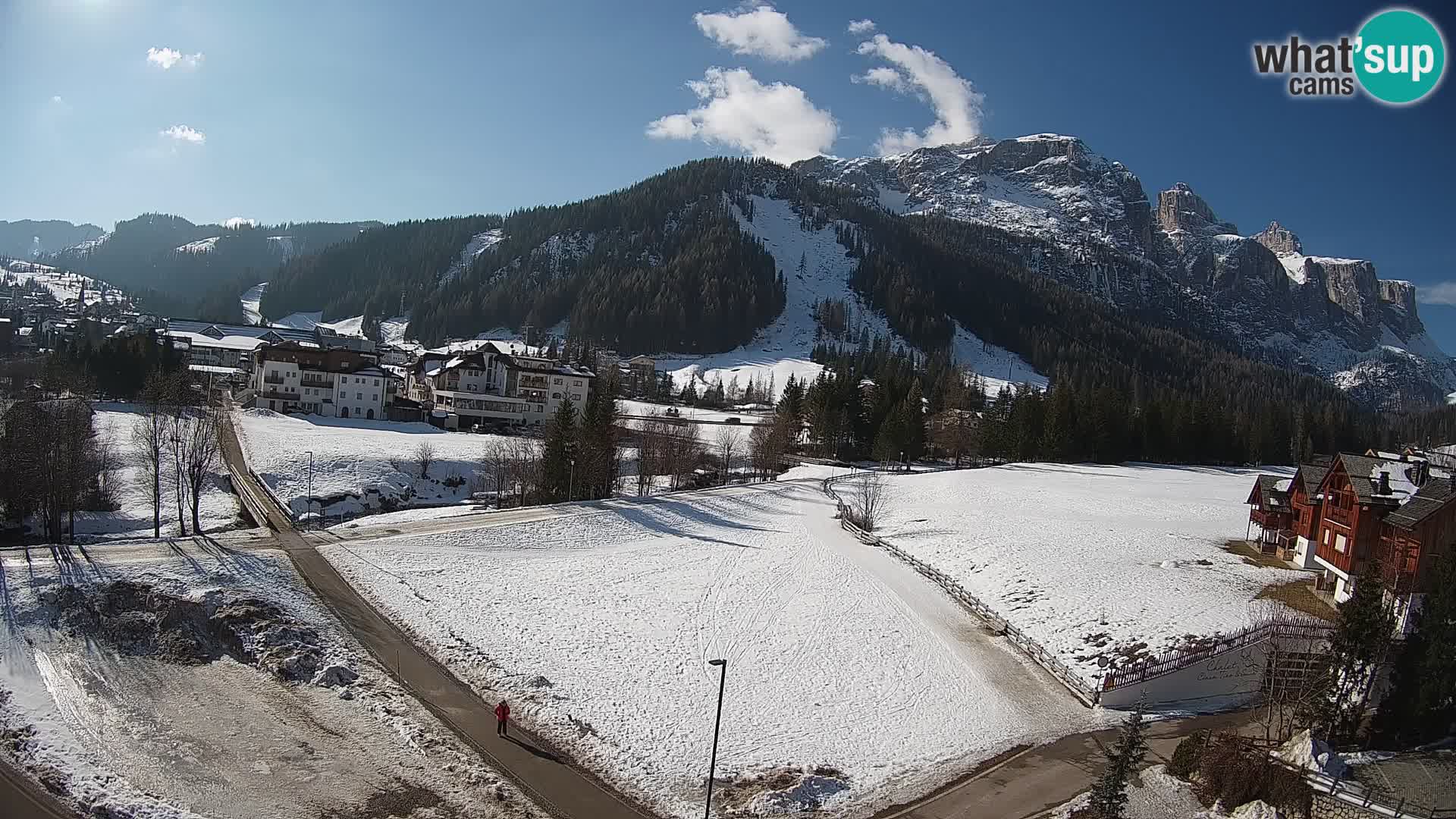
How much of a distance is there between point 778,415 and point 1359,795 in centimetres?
6862

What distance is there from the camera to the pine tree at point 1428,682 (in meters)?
21.0

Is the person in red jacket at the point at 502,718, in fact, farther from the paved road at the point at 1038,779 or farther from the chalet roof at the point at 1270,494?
the chalet roof at the point at 1270,494

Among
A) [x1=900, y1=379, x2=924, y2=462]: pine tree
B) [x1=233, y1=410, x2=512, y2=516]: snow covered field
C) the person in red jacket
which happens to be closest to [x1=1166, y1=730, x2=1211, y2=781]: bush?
the person in red jacket

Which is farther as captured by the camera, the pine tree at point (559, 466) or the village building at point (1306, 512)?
the pine tree at point (559, 466)

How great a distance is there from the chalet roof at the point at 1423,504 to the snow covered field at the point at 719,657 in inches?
586

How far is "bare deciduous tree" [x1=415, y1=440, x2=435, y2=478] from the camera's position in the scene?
6081 cm

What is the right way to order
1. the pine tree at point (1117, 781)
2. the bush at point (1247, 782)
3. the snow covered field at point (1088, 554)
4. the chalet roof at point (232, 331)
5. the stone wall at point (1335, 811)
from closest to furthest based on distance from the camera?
the pine tree at point (1117, 781), the stone wall at point (1335, 811), the bush at point (1247, 782), the snow covered field at point (1088, 554), the chalet roof at point (232, 331)

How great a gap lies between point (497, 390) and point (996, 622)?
74.8 m

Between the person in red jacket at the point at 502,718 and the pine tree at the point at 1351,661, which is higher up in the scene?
the pine tree at the point at 1351,661

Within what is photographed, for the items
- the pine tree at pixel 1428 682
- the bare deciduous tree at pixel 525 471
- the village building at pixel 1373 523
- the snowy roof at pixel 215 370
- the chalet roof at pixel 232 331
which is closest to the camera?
the pine tree at pixel 1428 682

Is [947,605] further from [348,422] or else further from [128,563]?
[348,422]

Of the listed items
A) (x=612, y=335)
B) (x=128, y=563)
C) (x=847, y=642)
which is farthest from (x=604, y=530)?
(x=612, y=335)

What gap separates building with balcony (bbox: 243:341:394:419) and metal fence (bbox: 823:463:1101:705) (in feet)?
199

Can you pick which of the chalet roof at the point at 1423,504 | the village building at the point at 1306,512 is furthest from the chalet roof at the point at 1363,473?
the village building at the point at 1306,512
